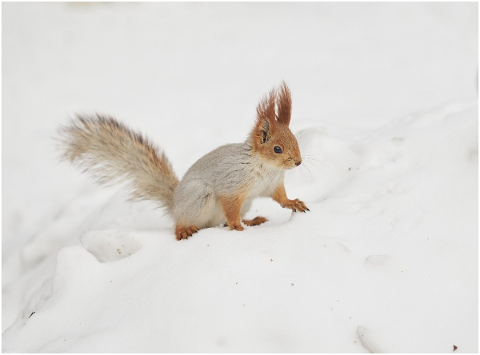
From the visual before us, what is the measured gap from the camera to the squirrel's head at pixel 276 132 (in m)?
1.72

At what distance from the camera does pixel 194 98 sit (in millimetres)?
3992

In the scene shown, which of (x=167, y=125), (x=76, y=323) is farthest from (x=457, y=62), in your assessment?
(x=76, y=323)

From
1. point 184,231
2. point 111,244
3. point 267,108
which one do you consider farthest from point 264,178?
point 111,244

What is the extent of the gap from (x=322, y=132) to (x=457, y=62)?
2429mm

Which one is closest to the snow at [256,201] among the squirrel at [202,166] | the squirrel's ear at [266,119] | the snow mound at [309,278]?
the snow mound at [309,278]

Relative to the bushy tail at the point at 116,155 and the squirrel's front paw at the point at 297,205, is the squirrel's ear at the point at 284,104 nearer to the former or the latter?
the squirrel's front paw at the point at 297,205

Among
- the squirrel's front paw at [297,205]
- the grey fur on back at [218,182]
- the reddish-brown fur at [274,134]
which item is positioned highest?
the reddish-brown fur at [274,134]

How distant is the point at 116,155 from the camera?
2.10 m

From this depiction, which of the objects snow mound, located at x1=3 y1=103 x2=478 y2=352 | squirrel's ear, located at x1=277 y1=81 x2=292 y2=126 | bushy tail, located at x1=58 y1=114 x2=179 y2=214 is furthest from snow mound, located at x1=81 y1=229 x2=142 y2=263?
squirrel's ear, located at x1=277 y1=81 x2=292 y2=126

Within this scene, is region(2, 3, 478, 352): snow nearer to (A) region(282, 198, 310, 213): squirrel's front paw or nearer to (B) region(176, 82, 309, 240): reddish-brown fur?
(A) region(282, 198, 310, 213): squirrel's front paw

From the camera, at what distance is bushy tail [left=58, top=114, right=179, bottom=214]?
2096mm

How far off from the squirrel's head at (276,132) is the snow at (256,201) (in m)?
0.26

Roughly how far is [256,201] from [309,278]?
905 mm

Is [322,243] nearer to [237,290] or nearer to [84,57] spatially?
[237,290]
